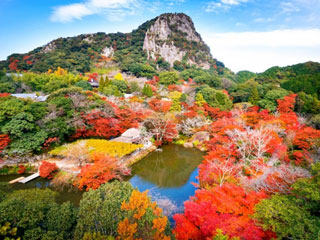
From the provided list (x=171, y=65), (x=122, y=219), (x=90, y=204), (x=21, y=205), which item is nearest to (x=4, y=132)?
(x=21, y=205)

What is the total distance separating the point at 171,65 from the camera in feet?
227

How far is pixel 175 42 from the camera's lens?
71250 millimetres

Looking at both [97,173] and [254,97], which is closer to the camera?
[97,173]

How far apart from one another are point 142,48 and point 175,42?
13.7 metres

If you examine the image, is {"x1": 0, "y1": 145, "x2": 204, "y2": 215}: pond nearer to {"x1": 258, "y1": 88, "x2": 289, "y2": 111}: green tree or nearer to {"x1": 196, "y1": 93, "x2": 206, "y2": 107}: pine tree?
{"x1": 196, "y1": 93, "x2": 206, "y2": 107}: pine tree

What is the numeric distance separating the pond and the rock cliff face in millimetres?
56394

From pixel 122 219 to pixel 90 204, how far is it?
4.25 ft

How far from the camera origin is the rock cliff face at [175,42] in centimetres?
6950

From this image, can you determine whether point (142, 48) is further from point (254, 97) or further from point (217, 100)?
point (254, 97)

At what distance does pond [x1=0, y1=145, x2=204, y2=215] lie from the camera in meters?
12.0

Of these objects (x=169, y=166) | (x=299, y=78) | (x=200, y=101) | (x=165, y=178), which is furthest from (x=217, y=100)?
(x=165, y=178)

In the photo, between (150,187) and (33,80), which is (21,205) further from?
(33,80)

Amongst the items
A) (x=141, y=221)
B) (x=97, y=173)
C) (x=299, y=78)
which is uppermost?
(x=299, y=78)

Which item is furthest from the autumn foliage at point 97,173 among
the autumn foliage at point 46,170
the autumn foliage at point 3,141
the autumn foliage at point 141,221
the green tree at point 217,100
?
the green tree at point 217,100
